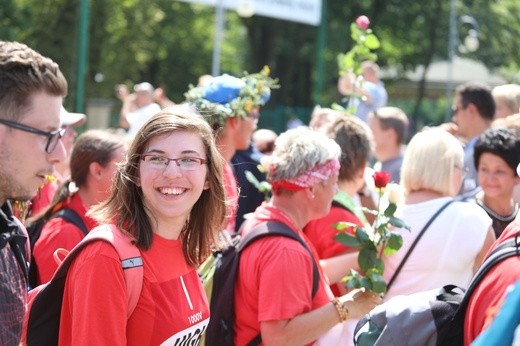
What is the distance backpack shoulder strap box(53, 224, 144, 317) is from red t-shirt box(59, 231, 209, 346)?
0.07 feet

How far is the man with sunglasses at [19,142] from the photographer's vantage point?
292cm

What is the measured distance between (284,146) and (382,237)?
0.68 metres

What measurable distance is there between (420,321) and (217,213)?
→ 1052 millimetres

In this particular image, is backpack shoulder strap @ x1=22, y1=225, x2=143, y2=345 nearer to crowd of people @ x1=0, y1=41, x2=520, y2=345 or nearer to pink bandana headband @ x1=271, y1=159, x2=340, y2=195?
crowd of people @ x1=0, y1=41, x2=520, y2=345

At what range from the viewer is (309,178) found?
14.0 feet

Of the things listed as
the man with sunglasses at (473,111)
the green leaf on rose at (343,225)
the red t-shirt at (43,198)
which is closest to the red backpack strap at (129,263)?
the green leaf on rose at (343,225)

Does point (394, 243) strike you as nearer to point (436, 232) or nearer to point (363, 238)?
point (363, 238)

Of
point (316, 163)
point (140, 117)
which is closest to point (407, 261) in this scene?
point (316, 163)

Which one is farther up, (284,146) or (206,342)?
(284,146)

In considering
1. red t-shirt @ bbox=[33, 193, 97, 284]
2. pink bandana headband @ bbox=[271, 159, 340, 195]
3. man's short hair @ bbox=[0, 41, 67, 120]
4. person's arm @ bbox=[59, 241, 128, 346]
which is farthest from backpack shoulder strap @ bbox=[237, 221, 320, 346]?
man's short hair @ bbox=[0, 41, 67, 120]

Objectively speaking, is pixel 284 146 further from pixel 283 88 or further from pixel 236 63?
pixel 236 63

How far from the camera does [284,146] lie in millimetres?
4395

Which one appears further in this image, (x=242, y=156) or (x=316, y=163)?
(x=242, y=156)

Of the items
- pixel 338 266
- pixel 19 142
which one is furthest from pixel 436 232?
pixel 19 142
